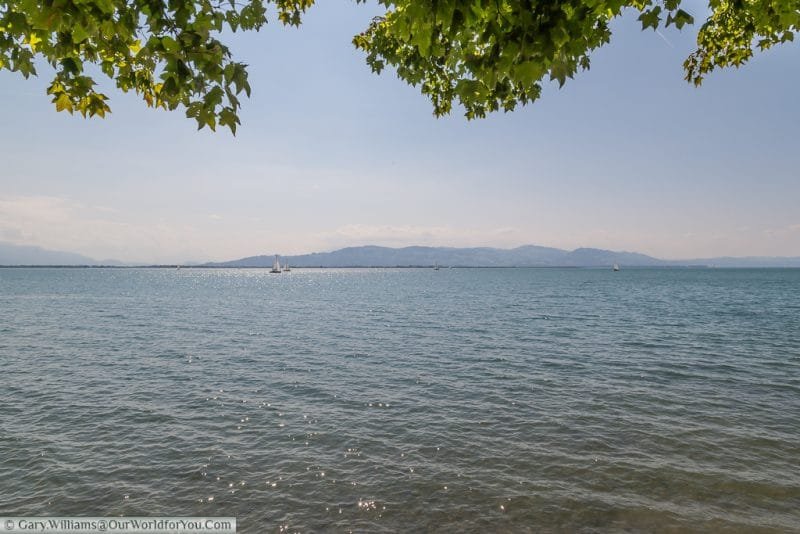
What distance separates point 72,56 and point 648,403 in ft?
74.0

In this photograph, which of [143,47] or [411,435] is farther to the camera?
[411,435]

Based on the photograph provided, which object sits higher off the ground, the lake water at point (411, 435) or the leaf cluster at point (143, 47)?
the leaf cluster at point (143, 47)

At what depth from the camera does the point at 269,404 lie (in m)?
19.2

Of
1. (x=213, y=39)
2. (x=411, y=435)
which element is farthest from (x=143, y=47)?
(x=411, y=435)

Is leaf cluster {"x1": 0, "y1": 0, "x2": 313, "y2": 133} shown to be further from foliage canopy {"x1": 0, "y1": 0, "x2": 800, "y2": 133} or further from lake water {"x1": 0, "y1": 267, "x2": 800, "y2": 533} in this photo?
lake water {"x1": 0, "y1": 267, "x2": 800, "y2": 533}

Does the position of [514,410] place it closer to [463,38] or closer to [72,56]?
[463,38]

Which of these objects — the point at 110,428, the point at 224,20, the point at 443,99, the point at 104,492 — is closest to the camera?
the point at 224,20

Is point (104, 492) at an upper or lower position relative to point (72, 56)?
lower

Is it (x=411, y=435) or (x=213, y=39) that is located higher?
(x=213, y=39)

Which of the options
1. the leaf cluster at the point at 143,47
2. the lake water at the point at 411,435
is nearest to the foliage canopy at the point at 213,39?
the leaf cluster at the point at 143,47

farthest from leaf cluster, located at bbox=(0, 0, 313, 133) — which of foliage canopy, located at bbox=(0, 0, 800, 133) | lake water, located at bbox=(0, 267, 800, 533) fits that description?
lake water, located at bbox=(0, 267, 800, 533)

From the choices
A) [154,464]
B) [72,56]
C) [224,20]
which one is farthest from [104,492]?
[224,20]

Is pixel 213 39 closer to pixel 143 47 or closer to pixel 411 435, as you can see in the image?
pixel 143 47

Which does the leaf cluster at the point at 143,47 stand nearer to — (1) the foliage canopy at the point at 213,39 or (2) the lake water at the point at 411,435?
(1) the foliage canopy at the point at 213,39
